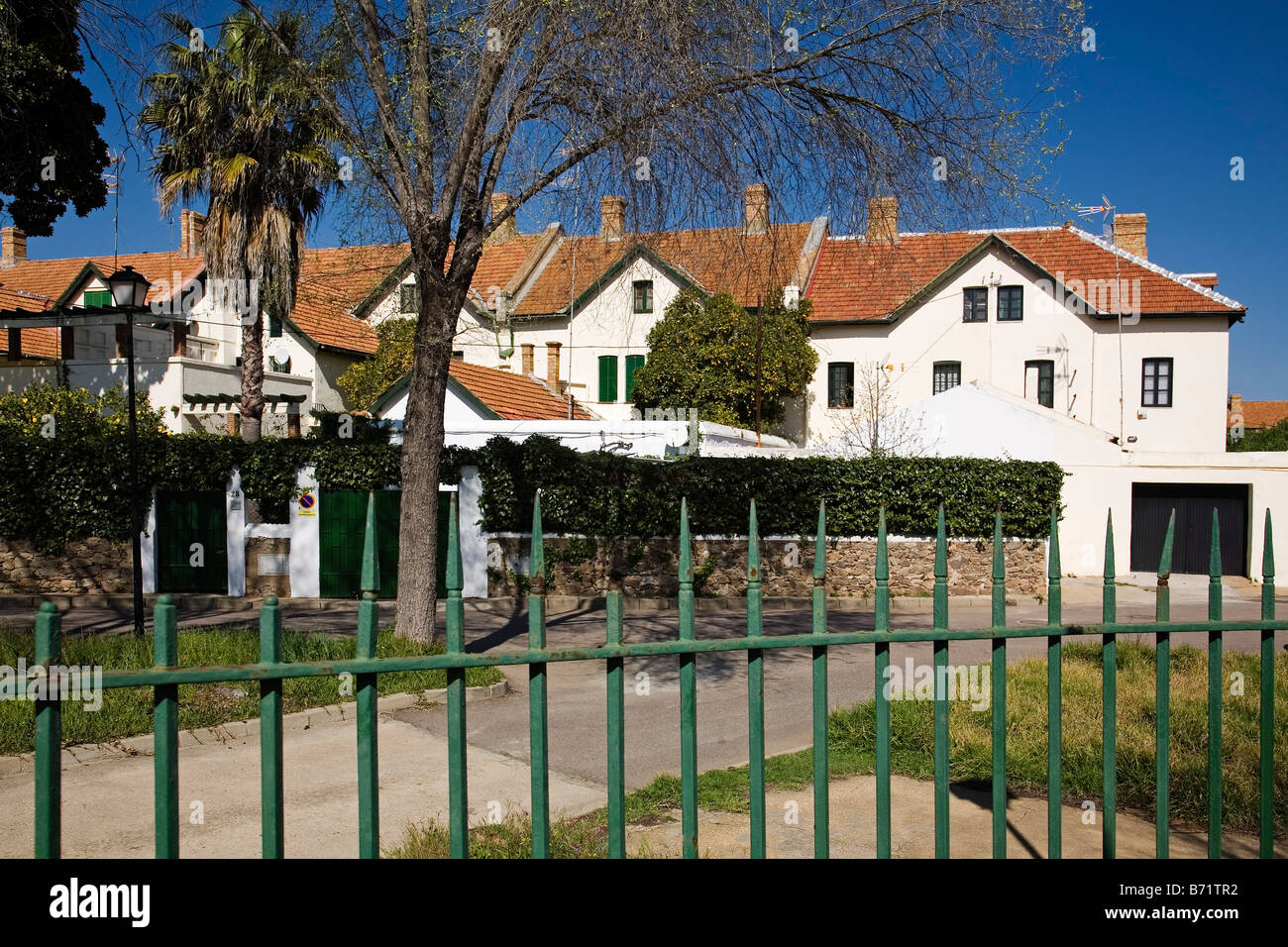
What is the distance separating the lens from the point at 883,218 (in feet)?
31.4

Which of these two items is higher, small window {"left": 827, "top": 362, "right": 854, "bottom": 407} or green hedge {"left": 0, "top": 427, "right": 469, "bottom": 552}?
small window {"left": 827, "top": 362, "right": 854, "bottom": 407}

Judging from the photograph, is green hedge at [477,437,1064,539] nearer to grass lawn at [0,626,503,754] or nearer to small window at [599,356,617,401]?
grass lawn at [0,626,503,754]

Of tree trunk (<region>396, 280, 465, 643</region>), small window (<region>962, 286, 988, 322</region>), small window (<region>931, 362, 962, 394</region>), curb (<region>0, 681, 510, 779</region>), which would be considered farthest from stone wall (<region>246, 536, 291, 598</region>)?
small window (<region>962, 286, 988, 322</region>)

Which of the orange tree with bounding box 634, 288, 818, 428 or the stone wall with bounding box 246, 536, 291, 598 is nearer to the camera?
the stone wall with bounding box 246, 536, 291, 598

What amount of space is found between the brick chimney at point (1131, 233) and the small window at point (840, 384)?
10842 millimetres

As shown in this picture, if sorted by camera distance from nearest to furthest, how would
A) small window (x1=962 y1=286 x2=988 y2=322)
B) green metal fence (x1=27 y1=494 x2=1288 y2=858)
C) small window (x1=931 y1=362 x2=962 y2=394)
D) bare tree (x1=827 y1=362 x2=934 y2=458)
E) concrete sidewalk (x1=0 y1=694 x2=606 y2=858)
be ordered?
green metal fence (x1=27 y1=494 x2=1288 y2=858) < concrete sidewalk (x1=0 y1=694 x2=606 y2=858) < bare tree (x1=827 y1=362 x2=934 y2=458) < small window (x1=962 y1=286 x2=988 y2=322) < small window (x1=931 y1=362 x2=962 y2=394)

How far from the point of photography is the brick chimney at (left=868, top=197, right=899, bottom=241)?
9.47 meters

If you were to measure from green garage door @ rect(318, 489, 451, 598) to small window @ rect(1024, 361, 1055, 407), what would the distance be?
21.5 metres

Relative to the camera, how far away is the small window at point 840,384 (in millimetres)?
34250

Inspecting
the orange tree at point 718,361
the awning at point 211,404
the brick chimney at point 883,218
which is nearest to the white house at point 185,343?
the awning at point 211,404
